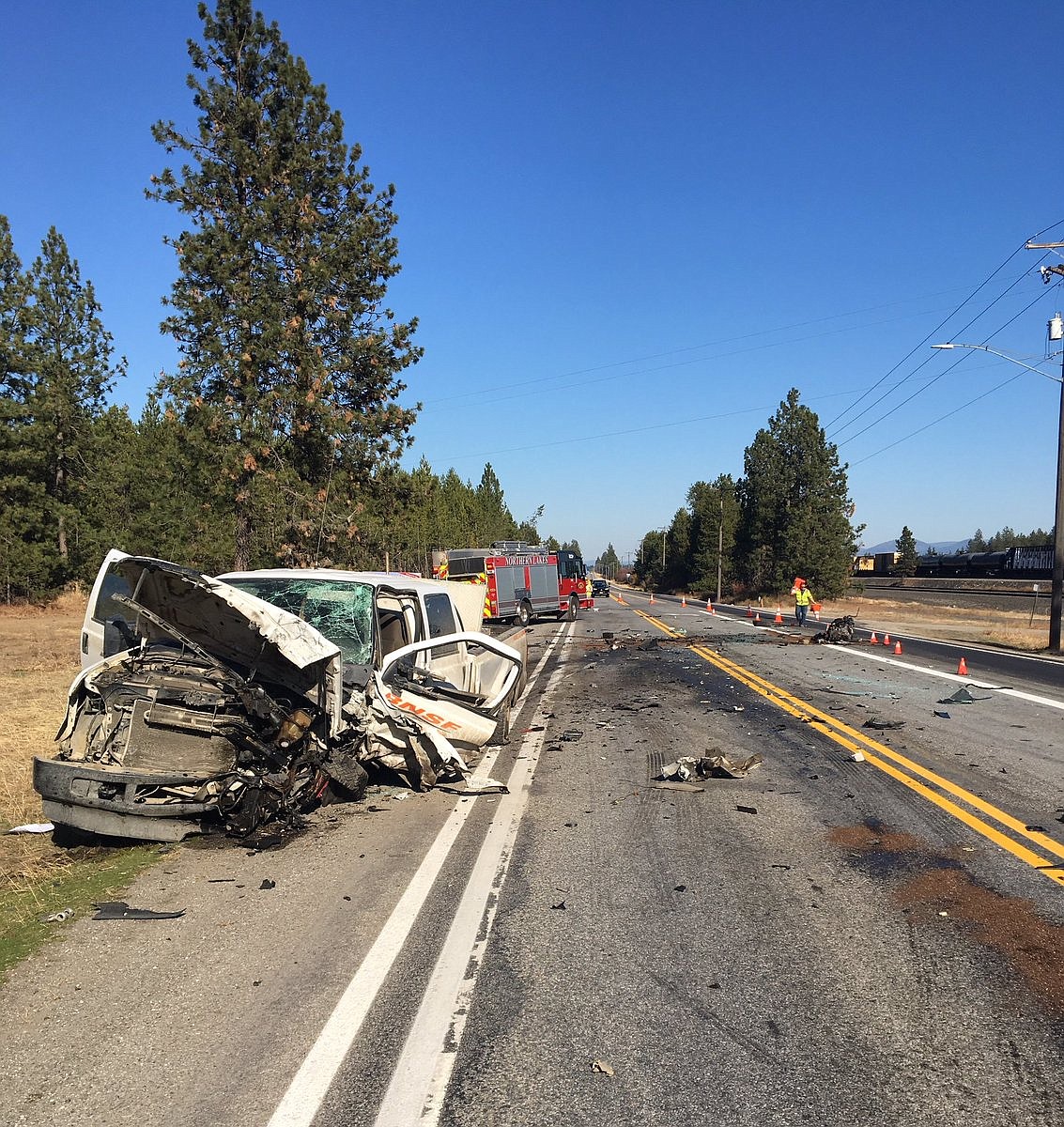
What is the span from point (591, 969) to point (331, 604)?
15.3ft

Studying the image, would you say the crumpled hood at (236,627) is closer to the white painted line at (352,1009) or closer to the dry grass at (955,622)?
the white painted line at (352,1009)

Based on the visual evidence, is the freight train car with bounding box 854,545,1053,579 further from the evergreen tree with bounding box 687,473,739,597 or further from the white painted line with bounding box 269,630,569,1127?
the white painted line with bounding box 269,630,569,1127

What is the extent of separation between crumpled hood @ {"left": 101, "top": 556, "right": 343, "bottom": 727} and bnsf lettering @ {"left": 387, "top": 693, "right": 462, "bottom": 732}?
51 centimetres

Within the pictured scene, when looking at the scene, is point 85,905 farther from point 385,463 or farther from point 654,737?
point 385,463

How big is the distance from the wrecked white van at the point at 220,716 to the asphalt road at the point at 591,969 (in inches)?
15.8

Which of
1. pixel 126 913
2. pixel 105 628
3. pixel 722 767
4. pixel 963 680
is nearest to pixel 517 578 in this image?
pixel 963 680

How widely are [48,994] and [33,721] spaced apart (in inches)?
314

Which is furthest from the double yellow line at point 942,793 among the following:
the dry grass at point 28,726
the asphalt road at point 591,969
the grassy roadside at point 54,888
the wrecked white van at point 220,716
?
the dry grass at point 28,726

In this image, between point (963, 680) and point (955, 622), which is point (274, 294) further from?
point (955, 622)

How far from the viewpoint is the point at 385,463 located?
24.6 meters

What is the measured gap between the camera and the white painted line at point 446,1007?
9.50ft

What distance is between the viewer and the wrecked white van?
17.9 feet

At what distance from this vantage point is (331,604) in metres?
7.76

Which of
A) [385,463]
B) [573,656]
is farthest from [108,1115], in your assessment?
[385,463]
